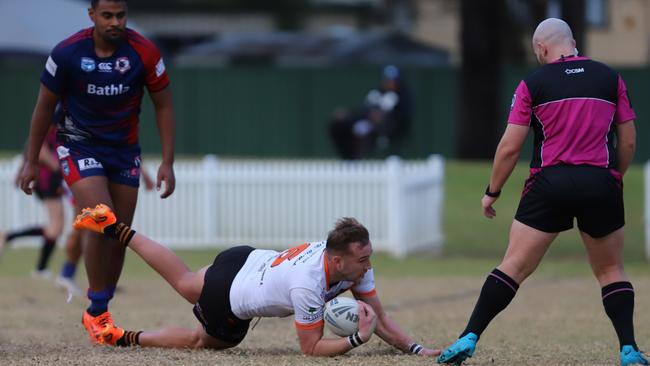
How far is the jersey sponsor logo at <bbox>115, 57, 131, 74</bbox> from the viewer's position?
27.7 feet

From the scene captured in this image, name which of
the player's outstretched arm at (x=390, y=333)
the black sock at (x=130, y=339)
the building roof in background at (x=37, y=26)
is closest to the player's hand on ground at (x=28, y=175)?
the black sock at (x=130, y=339)

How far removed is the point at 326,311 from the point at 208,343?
3.11 ft

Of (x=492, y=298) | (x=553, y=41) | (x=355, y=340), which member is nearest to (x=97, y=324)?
(x=355, y=340)

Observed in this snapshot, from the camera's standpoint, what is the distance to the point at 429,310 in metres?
12.3

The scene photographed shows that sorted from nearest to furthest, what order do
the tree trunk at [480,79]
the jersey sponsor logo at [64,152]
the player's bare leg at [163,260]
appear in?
the player's bare leg at [163,260]
the jersey sponsor logo at [64,152]
the tree trunk at [480,79]

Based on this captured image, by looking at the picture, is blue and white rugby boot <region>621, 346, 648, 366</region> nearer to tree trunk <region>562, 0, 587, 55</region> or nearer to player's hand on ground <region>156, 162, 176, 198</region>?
player's hand on ground <region>156, 162, 176, 198</region>

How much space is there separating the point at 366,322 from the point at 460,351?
1.99ft

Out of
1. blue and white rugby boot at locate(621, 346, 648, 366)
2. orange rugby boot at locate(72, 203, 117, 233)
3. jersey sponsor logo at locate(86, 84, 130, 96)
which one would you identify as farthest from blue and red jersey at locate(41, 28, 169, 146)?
blue and white rugby boot at locate(621, 346, 648, 366)

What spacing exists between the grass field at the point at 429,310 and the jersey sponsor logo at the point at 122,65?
179cm

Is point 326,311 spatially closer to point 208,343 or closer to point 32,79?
point 208,343

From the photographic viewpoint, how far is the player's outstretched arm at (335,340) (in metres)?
7.55

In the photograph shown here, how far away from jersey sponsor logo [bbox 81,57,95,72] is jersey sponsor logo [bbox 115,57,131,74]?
0.15 meters

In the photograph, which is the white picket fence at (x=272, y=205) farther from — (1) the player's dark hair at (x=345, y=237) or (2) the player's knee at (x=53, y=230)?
(1) the player's dark hair at (x=345, y=237)

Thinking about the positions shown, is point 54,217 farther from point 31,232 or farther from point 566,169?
point 566,169
